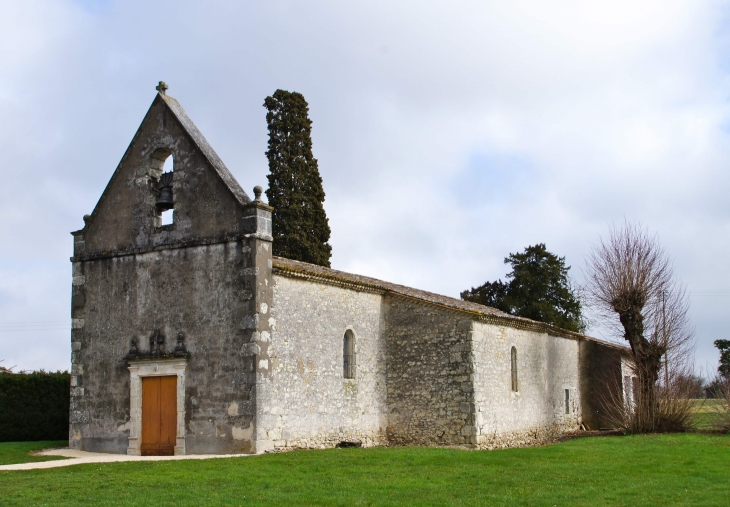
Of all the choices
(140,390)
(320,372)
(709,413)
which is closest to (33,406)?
(140,390)

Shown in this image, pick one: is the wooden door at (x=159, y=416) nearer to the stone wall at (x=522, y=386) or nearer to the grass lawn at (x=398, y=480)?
the grass lawn at (x=398, y=480)

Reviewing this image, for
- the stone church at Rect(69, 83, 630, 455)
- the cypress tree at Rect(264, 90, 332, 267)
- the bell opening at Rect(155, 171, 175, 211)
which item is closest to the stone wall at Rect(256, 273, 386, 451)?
the stone church at Rect(69, 83, 630, 455)

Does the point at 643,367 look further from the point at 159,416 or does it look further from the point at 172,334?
the point at 159,416

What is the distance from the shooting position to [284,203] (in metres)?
34.8

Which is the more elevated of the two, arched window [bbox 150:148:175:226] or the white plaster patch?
arched window [bbox 150:148:175:226]

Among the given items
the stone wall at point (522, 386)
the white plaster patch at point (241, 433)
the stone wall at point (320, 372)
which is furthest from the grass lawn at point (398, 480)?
the stone wall at point (522, 386)

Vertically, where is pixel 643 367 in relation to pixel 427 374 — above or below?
above

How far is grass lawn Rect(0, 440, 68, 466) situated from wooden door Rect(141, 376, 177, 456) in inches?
92.9

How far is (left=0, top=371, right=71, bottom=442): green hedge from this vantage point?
27.2 m

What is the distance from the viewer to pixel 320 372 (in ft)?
75.5

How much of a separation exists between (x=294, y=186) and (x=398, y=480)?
2130 cm

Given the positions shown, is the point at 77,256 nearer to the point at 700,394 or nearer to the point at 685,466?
the point at 685,466

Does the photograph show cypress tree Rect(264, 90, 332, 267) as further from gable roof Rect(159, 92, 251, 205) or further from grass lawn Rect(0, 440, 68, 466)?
grass lawn Rect(0, 440, 68, 466)

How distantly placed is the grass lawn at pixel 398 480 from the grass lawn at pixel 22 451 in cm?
305
